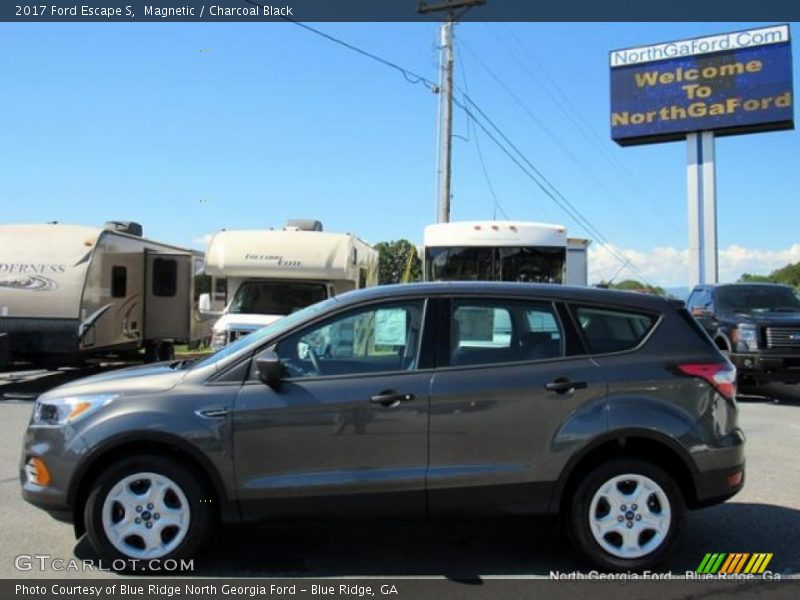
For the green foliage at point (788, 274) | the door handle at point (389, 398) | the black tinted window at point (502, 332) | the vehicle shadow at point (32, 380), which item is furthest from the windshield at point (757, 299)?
the green foliage at point (788, 274)

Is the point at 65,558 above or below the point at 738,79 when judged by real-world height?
below

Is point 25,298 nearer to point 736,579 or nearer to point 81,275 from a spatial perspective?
point 81,275

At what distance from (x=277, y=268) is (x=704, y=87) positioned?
21417 millimetres

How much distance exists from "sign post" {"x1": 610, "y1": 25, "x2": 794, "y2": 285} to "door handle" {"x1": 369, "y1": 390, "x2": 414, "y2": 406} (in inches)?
981

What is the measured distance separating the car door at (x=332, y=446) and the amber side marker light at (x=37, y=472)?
1134 millimetres

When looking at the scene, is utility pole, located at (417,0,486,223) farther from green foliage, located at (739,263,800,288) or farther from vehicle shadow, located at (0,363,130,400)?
green foliage, located at (739,263,800,288)

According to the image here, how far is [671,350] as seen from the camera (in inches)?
182

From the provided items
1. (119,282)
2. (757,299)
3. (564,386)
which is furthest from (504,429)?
(119,282)

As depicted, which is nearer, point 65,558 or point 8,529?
point 65,558

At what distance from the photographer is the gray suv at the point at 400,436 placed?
14.1ft

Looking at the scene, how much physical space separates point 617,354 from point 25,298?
10262 mm

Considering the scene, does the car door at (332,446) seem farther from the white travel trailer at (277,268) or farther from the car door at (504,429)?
the white travel trailer at (277,268)

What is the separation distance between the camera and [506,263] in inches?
491
